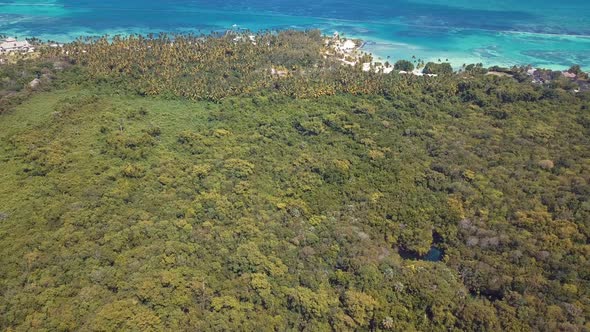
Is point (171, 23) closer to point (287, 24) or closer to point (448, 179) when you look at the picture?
point (287, 24)

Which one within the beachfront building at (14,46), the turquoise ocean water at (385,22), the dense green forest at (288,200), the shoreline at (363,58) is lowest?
the dense green forest at (288,200)

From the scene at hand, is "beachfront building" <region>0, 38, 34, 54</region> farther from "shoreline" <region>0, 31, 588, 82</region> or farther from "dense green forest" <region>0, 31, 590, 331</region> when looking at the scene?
"dense green forest" <region>0, 31, 590, 331</region>

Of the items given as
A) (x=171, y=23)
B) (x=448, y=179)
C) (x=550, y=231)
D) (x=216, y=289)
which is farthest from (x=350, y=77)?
(x=171, y=23)

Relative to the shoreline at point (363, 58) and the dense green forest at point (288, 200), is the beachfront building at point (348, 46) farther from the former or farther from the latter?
the dense green forest at point (288, 200)

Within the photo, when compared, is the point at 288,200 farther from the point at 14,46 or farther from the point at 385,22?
the point at 385,22

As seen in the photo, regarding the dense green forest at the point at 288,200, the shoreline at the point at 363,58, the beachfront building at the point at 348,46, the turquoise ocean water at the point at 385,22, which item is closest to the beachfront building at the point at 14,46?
the shoreline at the point at 363,58

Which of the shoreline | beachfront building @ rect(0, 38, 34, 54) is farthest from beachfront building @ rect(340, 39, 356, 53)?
beachfront building @ rect(0, 38, 34, 54)

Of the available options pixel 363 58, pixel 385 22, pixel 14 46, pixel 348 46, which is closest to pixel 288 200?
pixel 363 58
